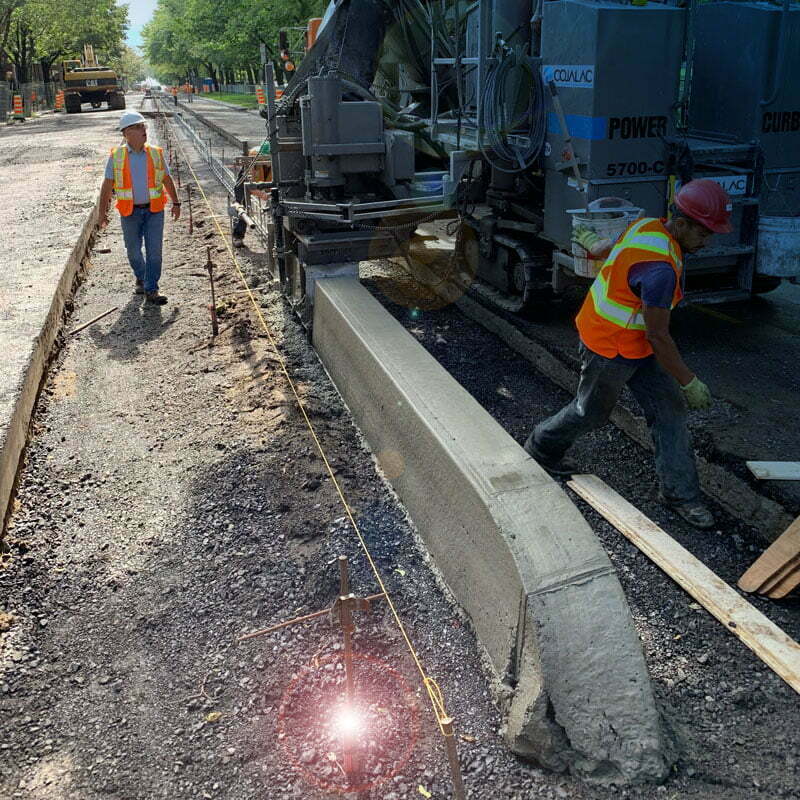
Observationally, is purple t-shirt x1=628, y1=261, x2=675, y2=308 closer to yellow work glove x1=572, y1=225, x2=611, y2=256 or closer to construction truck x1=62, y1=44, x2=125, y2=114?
yellow work glove x1=572, y1=225, x2=611, y2=256

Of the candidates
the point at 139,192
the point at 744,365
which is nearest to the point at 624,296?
the point at 744,365

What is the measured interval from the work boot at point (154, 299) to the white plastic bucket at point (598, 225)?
481 centimetres

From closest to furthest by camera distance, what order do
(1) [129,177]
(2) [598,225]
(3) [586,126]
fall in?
(2) [598,225] → (3) [586,126] → (1) [129,177]

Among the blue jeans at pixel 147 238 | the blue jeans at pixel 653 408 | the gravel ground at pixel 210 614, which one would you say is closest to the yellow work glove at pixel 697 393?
the blue jeans at pixel 653 408

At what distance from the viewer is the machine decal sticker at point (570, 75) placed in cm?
617

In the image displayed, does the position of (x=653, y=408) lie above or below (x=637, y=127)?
below

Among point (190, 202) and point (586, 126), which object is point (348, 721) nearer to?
point (586, 126)

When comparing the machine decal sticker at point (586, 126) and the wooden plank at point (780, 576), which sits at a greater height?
the machine decal sticker at point (586, 126)

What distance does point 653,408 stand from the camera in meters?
4.68

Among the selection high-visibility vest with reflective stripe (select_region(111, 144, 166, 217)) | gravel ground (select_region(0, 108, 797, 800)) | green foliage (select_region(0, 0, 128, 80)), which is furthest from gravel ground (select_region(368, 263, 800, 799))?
green foliage (select_region(0, 0, 128, 80))

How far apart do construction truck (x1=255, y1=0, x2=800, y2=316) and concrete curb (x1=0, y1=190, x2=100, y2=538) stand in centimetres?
238

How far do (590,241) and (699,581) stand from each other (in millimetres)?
2585

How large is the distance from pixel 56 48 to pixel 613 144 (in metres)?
69.8

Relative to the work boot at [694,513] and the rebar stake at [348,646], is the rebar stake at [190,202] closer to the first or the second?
the work boot at [694,513]
